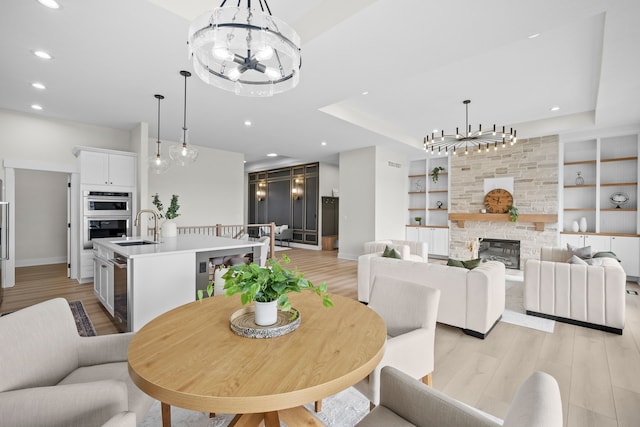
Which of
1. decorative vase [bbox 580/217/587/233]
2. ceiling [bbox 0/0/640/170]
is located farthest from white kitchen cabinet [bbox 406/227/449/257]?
ceiling [bbox 0/0/640/170]

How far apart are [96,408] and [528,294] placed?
14.1 ft

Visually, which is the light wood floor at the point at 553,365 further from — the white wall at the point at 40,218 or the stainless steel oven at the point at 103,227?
the white wall at the point at 40,218

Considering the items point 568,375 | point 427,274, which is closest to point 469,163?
point 427,274

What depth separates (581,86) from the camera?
14.4ft

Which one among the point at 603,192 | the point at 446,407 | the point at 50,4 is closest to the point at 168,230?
the point at 50,4

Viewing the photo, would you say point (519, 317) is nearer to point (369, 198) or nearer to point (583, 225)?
point (583, 225)

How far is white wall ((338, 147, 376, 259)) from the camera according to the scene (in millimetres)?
7578

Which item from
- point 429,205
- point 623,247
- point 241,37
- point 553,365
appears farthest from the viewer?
point 429,205

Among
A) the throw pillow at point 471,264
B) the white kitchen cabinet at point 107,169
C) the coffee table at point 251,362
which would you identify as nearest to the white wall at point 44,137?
the white kitchen cabinet at point 107,169

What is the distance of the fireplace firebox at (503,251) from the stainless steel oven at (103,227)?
7737 mm

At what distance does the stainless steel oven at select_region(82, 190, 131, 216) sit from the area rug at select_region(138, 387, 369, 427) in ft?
15.0

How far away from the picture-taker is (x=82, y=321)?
3453 millimetres

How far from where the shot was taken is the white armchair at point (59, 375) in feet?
3.32

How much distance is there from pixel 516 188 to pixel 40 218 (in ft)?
37.0
